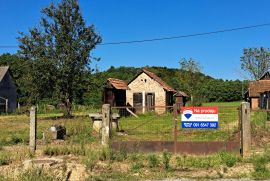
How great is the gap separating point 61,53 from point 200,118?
87.1ft

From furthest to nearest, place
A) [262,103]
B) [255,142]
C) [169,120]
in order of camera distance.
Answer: [262,103]
[169,120]
[255,142]

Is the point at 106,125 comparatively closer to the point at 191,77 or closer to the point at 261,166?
the point at 261,166

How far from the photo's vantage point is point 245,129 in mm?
14133

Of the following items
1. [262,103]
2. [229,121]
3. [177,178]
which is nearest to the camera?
[177,178]

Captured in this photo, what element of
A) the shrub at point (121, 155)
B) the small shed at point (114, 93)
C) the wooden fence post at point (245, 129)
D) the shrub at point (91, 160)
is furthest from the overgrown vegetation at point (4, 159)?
the small shed at point (114, 93)

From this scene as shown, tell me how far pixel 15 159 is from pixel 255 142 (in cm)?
855

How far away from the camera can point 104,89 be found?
41562mm

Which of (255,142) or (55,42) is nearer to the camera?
(255,142)

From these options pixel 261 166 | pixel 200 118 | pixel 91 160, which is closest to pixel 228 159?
pixel 261 166

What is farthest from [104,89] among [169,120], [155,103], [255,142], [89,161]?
[89,161]

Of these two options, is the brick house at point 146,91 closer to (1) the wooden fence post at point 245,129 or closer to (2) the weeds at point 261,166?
(1) the wooden fence post at point 245,129

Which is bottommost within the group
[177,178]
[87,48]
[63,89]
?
[177,178]

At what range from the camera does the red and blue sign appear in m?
14.7

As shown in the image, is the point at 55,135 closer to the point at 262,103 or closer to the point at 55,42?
the point at 55,42
